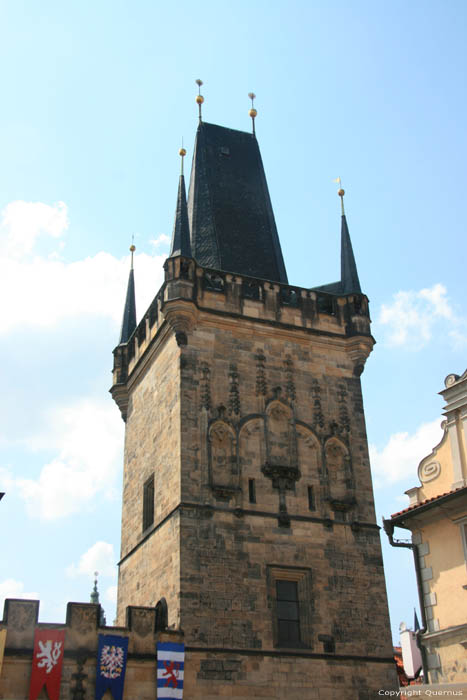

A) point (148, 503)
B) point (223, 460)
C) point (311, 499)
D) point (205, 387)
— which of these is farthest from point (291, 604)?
point (205, 387)

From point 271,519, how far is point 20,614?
530 centimetres

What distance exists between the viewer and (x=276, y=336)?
19.5 m

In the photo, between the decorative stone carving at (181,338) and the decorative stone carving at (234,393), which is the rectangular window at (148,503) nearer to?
the decorative stone carving at (234,393)

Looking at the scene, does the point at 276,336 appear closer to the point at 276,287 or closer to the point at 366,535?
the point at 276,287

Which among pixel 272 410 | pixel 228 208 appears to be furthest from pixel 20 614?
pixel 228 208

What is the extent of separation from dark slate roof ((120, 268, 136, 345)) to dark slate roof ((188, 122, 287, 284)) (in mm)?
3055

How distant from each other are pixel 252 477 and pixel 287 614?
277cm

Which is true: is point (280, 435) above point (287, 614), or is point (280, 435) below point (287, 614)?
above

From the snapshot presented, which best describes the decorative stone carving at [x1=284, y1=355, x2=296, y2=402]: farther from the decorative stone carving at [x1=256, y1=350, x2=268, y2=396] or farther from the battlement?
the battlement

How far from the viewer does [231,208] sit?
Answer: 74.5 feet

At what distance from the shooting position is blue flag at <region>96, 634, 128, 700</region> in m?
14.4

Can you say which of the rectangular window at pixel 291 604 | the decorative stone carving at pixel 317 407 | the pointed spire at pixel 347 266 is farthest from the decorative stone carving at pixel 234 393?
the pointed spire at pixel 347 266

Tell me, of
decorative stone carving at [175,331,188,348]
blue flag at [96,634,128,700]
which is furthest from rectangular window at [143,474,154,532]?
blue flag at [96,634,128,700]

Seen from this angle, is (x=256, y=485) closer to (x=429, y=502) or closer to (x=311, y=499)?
(x=311, y=499)
